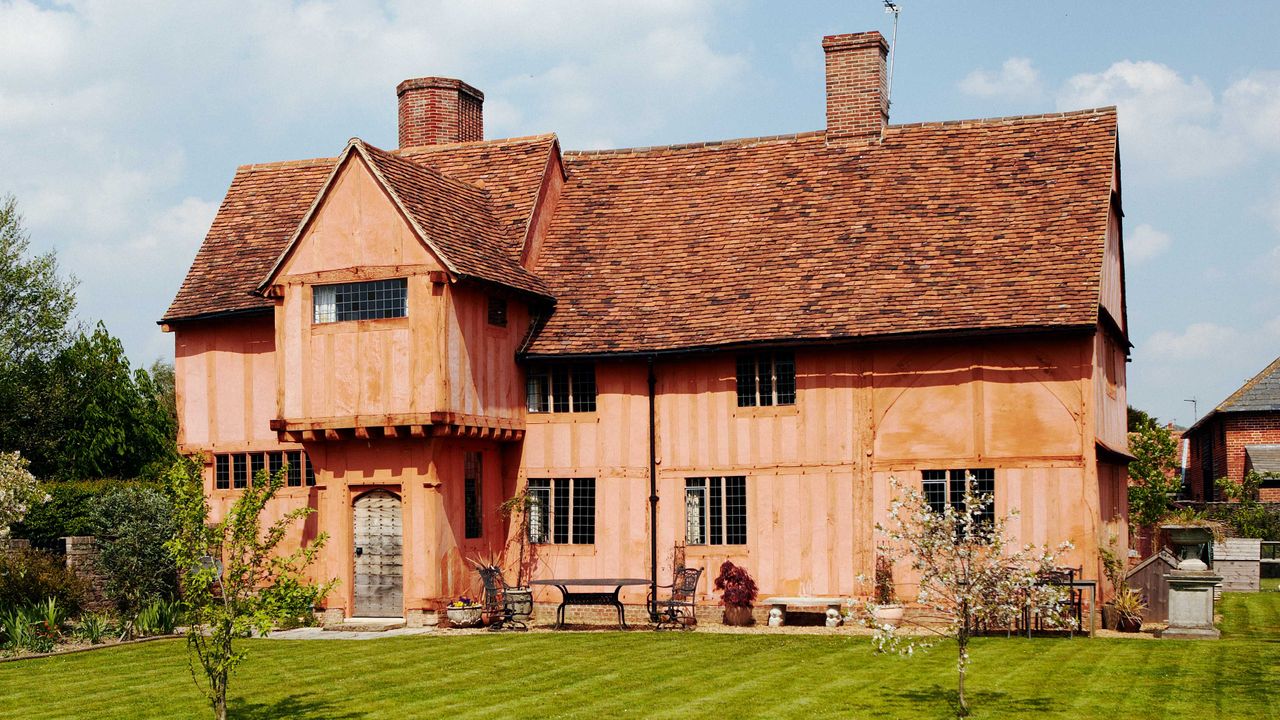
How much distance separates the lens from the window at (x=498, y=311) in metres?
26.7

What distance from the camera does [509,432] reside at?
2692 centimetres

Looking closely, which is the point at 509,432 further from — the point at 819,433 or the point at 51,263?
the point at 51,263

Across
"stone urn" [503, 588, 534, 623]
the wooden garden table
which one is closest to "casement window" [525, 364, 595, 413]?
the wooden garden table

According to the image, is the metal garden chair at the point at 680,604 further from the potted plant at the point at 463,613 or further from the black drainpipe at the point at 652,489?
the potted plant at the point at 463,613

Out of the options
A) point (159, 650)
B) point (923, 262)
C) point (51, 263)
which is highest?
point (51, 263)

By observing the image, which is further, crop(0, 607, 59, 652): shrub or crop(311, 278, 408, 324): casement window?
crop(311, 278, 408, 324): casement window

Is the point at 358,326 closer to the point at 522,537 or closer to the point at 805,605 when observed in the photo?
the point at 522,537

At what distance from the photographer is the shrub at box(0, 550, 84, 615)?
24703mm

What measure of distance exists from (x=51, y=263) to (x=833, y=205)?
29554 mm

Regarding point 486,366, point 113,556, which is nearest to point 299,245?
point 486,366

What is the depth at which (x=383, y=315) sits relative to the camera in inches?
1001

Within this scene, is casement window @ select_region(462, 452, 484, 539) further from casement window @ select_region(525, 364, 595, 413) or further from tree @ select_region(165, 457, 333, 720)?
tree @ select_region(165, 457, 333, 720)

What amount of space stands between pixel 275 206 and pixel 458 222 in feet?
21.0

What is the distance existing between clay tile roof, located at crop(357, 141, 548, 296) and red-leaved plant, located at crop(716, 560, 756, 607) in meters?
6.67
